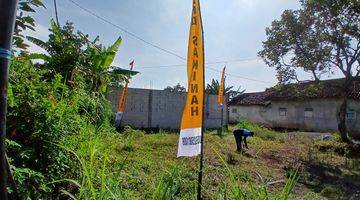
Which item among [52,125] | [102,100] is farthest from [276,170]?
[52,125]

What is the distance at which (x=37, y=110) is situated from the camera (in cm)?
372

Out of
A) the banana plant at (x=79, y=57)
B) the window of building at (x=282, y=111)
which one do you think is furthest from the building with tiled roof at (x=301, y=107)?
the banana plant at (x=79, y=57)

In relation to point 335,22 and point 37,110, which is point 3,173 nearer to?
point 37,110

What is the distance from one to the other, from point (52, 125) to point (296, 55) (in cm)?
1796

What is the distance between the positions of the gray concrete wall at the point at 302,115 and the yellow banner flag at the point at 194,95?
2305 centimetres

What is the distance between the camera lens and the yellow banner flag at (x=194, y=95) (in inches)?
188

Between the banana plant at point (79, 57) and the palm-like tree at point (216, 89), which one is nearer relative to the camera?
the banana plant at point (79, 57)

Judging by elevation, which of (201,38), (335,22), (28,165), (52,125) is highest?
(335,22)

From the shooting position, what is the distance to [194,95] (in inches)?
195

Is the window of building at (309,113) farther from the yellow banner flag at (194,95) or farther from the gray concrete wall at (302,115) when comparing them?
the yellow banner flag at (194,95)

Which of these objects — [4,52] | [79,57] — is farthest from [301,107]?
[4,52]

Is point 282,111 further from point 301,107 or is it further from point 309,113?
point 309,113

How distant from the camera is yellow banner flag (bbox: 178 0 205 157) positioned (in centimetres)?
478

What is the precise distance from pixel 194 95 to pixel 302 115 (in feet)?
84.5
